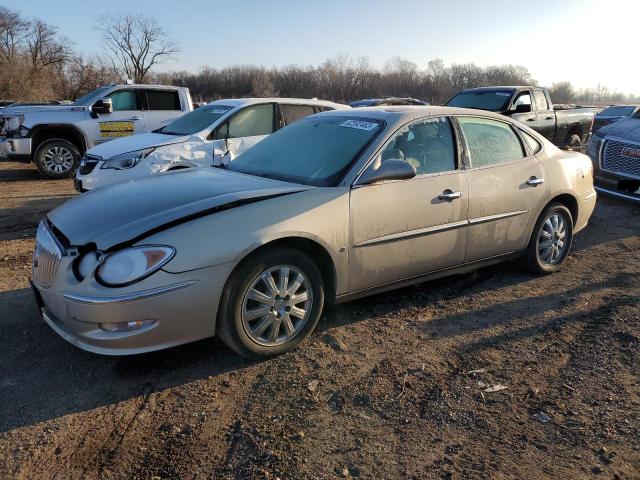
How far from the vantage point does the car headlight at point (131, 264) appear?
2.93 meters

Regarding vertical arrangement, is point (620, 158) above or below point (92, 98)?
below

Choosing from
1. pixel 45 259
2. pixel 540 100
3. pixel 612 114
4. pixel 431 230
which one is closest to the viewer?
pixel 45 259

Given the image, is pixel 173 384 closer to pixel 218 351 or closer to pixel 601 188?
pixel 218 351

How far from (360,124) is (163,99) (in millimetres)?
8535

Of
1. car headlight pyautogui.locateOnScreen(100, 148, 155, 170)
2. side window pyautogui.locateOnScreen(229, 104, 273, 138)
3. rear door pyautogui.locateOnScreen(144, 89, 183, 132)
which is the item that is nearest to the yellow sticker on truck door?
rear door pyautogui.locateOnScreen(144, 89, 183, 132)

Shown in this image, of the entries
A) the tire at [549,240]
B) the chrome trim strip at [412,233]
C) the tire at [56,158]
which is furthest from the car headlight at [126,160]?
the tire at [549,240]

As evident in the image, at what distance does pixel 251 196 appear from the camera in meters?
3.45

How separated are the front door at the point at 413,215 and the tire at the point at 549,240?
41.6 inches

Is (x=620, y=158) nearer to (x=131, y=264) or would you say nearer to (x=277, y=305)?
(x=277, y=305)

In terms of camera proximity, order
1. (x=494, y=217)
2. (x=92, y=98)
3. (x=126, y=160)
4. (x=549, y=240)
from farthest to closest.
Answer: (x=92, y=98) → (x=126, y=160) → (x=549, y=240) → (x=494, y=217)

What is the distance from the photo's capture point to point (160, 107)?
11.5 metres

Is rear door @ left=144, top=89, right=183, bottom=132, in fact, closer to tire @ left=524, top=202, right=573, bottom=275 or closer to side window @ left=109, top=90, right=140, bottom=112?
side window @ left=109, top=90, right=140, bottom=112

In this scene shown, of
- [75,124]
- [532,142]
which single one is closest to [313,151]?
[532,142]

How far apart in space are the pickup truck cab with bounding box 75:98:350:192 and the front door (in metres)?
3.21
